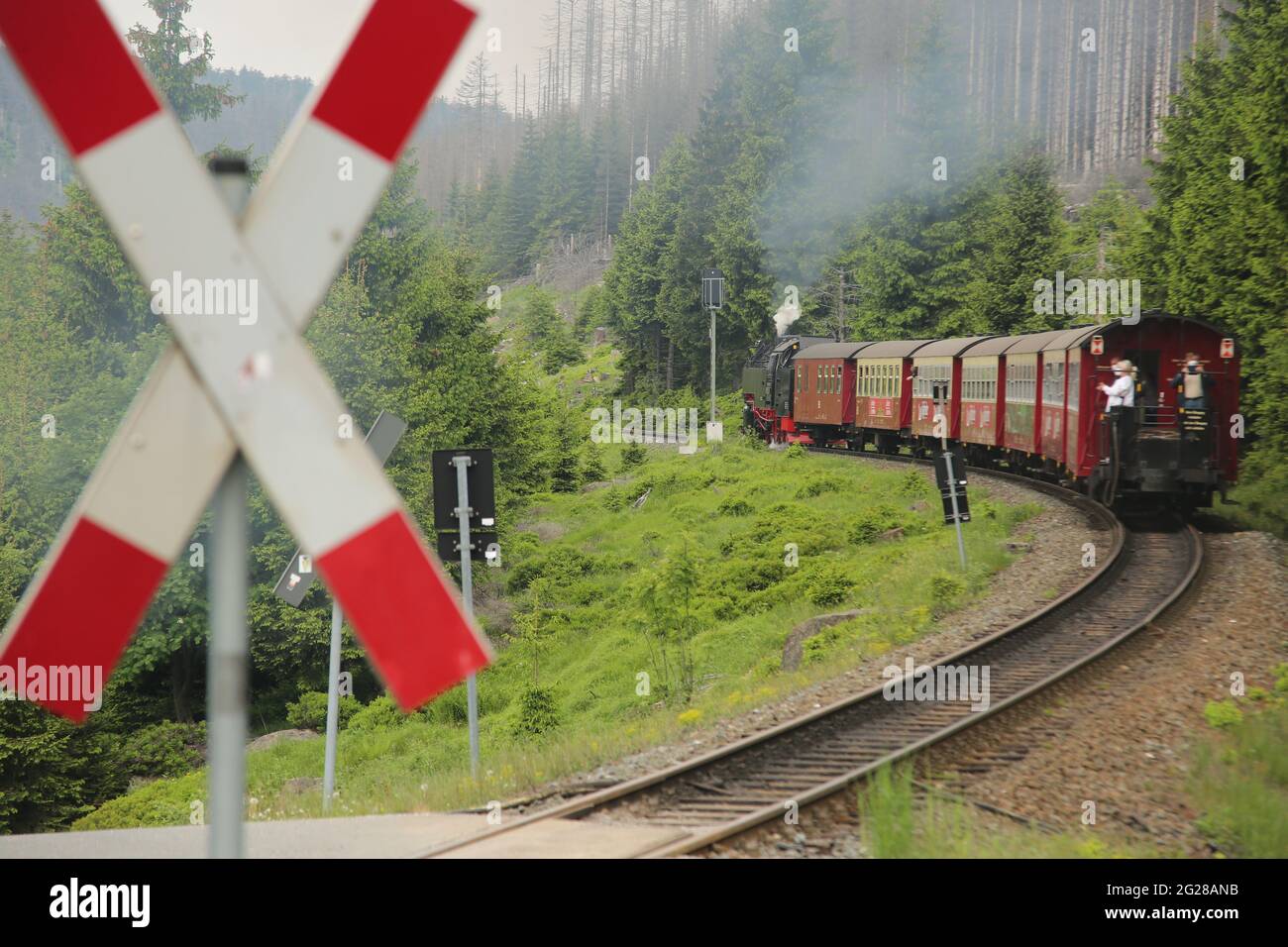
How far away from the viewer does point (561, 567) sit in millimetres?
30906

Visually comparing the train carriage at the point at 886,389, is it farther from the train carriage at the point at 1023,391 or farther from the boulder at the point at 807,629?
the boulder at the point at 807,629

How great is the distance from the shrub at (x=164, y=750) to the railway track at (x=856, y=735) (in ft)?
54.0

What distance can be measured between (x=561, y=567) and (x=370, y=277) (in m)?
11.8

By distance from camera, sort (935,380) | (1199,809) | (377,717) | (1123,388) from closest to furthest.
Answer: (1199,809) → (1123,388) → (377,717) → (935,380)

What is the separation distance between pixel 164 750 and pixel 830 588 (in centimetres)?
1380

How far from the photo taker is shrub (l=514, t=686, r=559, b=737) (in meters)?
17.8

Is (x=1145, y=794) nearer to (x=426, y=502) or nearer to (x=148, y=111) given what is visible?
(x=148, y=111)

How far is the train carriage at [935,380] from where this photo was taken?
31.5m

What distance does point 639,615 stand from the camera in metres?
22.3

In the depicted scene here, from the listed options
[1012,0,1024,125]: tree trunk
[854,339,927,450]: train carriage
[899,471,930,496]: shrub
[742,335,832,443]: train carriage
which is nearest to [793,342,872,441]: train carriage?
[854,339,927,450]: train carriage

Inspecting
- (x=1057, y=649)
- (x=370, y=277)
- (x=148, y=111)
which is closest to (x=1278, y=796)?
(x=1057, y=649)

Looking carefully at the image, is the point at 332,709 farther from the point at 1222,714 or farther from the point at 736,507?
the point at 736,507

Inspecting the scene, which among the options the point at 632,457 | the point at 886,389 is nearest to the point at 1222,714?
the point at 886,389

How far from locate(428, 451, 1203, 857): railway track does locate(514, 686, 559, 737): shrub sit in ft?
23.2
